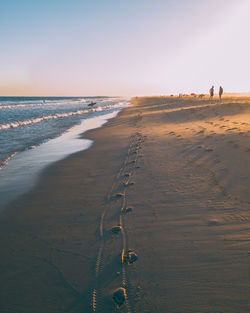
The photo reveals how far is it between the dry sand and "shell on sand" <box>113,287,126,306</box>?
11 millimetres

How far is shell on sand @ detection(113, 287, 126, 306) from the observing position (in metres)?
2.16

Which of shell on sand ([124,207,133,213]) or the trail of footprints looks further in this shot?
shell on sand ([124,207,133,213])

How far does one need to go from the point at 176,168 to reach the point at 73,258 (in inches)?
149

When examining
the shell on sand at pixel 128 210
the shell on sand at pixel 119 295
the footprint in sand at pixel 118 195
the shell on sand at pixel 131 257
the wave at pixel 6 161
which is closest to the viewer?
the shell on sand at pixel 119 295

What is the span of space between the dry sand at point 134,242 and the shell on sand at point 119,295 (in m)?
0.01

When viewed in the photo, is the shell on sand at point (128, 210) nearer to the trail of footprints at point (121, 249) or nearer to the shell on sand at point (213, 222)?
the trail of footprints at point (121, 249)

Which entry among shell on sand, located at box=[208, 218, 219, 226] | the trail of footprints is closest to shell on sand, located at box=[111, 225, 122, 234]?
the trail of footprints

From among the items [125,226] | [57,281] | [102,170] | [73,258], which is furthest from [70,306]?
[102,170]

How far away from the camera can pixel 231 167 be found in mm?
5203

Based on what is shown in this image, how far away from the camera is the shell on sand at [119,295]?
2.16 m

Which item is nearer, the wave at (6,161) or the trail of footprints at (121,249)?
the trail of footprints at (121,249)

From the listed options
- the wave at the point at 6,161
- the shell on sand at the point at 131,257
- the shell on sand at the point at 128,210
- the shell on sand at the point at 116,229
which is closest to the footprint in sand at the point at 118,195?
the shell on sand at the point at 128,210

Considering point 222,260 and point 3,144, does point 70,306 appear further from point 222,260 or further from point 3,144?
point 3,144

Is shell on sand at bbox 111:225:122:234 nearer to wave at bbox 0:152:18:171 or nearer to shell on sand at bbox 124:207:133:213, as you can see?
shell on sand at bbox 124:207:133:213
